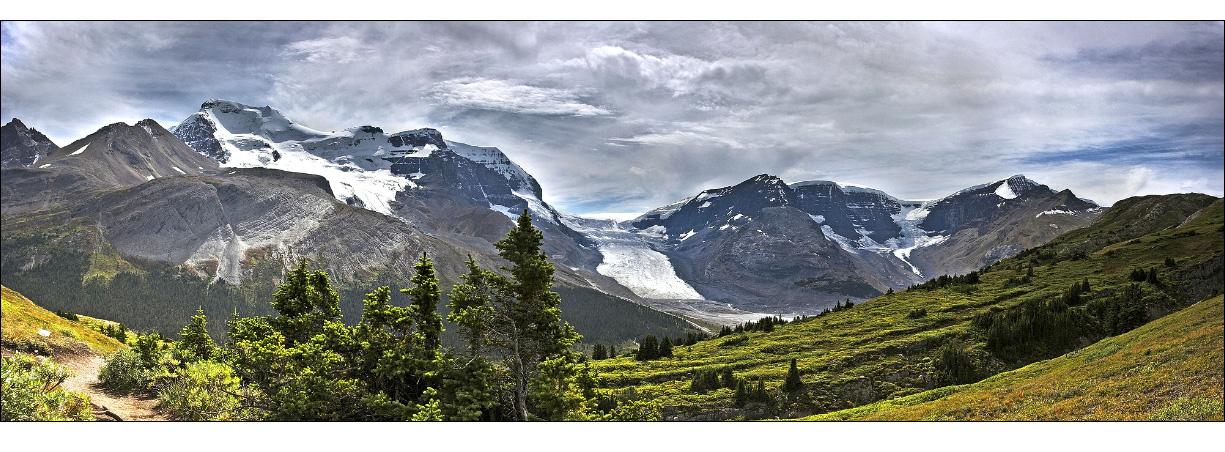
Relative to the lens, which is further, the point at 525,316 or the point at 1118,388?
the point at 525,316

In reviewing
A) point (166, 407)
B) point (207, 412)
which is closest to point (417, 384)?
point (207, 412)

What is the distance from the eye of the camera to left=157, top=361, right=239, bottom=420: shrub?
2691 centimetres

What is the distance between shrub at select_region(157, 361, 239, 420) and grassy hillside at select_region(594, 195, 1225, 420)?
25483mm

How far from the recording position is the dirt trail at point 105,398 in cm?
2880

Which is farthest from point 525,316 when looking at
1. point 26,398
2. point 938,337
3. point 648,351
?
point 938,337

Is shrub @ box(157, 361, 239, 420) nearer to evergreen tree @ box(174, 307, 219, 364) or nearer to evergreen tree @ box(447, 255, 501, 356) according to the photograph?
evergreen tree @ box(447, 255, 501, 356)

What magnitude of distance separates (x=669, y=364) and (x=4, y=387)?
55.3m

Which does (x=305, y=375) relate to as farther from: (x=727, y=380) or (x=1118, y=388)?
(x=727, y=380)

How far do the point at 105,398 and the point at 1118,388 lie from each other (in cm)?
4933

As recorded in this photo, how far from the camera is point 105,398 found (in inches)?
1249

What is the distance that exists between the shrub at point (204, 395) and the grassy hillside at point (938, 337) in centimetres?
2548

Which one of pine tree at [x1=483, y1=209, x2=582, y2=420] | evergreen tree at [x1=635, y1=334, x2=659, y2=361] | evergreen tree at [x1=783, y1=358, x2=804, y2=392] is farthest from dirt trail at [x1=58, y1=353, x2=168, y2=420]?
evergreen tree at [x1=635, y1=334, x2=659, y2=361]

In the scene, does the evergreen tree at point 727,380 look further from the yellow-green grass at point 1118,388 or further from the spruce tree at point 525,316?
the spruce tree at point 525,316

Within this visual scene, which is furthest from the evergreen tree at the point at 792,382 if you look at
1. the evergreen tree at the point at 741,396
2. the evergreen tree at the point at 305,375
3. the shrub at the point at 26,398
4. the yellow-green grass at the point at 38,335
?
the yellow-green grass at the point at 38,335
